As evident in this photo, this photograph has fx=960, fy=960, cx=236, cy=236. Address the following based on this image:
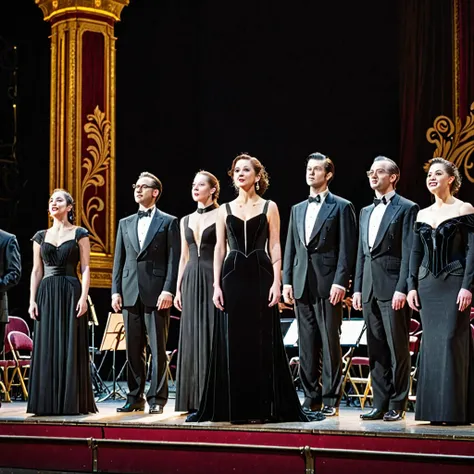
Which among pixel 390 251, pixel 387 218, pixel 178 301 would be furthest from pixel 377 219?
pixel 178 301

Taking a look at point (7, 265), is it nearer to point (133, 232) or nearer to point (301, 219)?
point (133, 232)

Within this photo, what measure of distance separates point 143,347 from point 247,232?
137 cm

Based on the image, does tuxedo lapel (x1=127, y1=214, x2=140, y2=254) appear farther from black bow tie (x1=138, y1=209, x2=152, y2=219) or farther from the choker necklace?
the choker necklace

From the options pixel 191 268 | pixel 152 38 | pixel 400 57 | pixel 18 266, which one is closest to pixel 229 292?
pixel 191 268

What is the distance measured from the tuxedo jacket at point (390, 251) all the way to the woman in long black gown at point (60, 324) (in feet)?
6.37

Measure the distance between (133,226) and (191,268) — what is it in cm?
52

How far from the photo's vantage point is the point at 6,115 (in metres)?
9.98

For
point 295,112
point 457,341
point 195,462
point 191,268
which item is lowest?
point 195,462

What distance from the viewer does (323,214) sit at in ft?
19.2

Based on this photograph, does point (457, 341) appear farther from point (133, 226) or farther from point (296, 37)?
point (296, 37)

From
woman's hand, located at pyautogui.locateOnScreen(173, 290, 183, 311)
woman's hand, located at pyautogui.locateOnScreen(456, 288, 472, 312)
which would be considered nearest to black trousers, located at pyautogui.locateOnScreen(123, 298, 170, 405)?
woman's hand, located at pyautogui.locateOnScreen(173, 290, 183, 311)

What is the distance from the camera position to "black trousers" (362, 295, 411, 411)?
18.3ft

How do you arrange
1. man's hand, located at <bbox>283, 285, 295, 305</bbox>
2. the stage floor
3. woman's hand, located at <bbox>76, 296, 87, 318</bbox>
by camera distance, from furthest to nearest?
woman's hand, located at <bbox>76, 296, 87, 318</bbox>, man's hand, located at <bbox>283, 285, 295, 305</bbox>, the stage floor

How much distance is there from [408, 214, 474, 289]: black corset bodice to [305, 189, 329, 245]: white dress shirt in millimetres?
706
